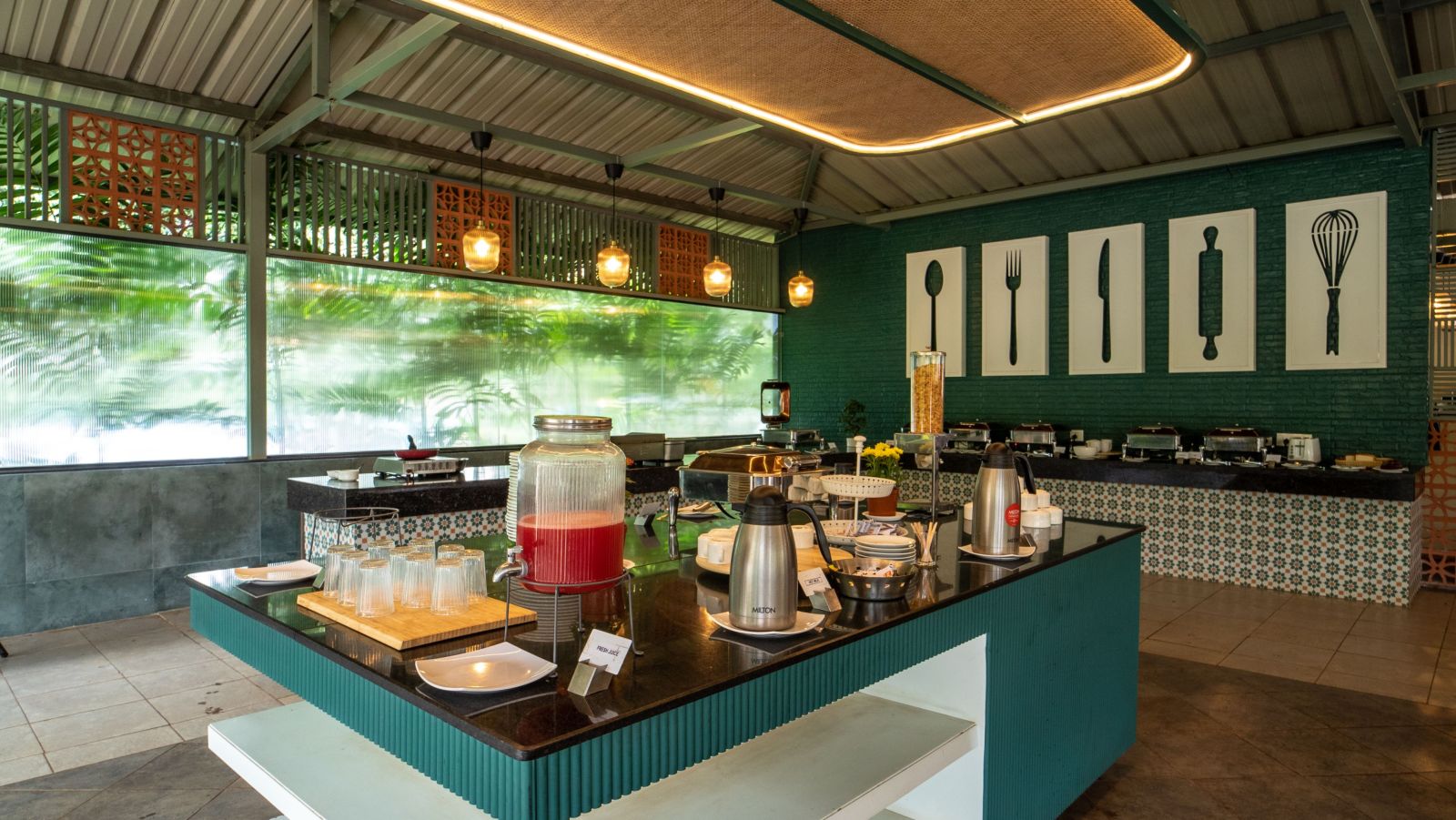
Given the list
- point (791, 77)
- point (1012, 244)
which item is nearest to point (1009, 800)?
point (791, 77)

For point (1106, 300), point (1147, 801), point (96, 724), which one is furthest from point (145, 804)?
point (1106, 300)

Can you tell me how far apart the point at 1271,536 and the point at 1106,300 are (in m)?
2.71

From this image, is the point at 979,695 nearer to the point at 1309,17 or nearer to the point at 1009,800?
the point at 1009,800

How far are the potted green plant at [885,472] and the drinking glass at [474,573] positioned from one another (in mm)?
1738

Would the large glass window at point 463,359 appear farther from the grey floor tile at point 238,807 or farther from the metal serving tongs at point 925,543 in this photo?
the metal serving tongs at point 925,543

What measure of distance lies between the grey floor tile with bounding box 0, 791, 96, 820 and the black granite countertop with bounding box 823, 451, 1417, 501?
522cm

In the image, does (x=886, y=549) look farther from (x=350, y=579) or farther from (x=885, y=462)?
(x=350, y=579)

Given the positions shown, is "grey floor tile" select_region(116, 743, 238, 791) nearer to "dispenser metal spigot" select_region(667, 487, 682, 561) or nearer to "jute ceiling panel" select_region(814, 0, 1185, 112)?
"dispenser metal spigot" select_region(667, 487, 682, 561)

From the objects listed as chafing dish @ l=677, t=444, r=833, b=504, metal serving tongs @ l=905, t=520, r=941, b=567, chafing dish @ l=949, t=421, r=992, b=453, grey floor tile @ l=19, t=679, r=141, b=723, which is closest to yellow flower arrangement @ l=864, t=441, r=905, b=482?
chafing dish @ l=677, t=444, r=833, b=504

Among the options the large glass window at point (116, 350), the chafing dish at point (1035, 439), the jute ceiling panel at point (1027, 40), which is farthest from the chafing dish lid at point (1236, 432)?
the large glass window at point (116, 350)

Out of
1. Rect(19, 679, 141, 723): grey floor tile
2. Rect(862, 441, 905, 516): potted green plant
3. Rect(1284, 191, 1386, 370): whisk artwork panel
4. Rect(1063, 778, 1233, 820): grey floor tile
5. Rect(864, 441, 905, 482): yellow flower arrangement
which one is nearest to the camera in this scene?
Rect(1063, 778, 1233, 820): grey floor tile

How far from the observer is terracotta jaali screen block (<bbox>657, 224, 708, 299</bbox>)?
9.43 metres

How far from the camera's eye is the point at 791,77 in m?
2.37

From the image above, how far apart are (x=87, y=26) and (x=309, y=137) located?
5.24ft
